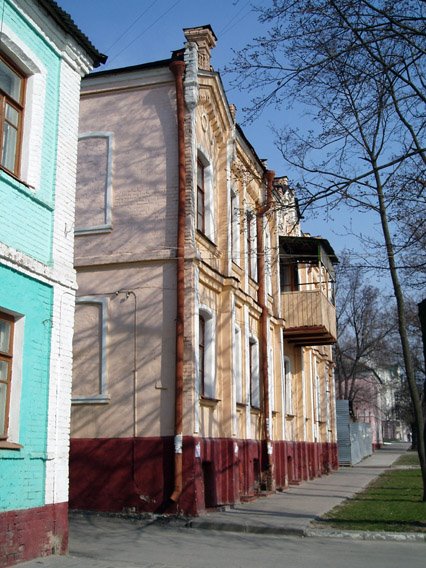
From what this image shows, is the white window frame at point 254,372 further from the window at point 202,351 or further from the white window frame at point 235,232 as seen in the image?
the window at point 202,351

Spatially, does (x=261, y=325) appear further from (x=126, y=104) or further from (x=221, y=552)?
(x=221, y=552)

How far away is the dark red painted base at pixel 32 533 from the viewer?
8.13m

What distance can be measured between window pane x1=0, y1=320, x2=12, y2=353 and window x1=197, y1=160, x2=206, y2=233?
25.2 ft

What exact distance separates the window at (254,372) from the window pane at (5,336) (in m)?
11.0

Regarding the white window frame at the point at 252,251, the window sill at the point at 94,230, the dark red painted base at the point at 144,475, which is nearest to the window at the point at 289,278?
the white window frame at the point at 252,251

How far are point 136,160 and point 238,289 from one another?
4.09m

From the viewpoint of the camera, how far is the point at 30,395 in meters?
9.00

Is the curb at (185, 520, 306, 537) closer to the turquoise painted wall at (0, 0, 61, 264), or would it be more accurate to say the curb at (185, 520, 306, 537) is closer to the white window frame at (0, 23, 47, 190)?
the turquoise painted wall at (0, 0, 61, 264)

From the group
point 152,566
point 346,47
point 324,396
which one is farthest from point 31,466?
point 324,396

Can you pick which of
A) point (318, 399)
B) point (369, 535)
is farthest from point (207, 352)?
point (318, 399)

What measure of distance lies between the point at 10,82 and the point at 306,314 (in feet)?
47.6

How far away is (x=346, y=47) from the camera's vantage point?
10.4 m

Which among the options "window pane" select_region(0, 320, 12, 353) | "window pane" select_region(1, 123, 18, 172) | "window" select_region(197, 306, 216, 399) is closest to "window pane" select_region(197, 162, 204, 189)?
"window" select_region(197, 306, 216, 399)

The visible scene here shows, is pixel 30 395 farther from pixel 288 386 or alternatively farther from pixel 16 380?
pixel 288 386
